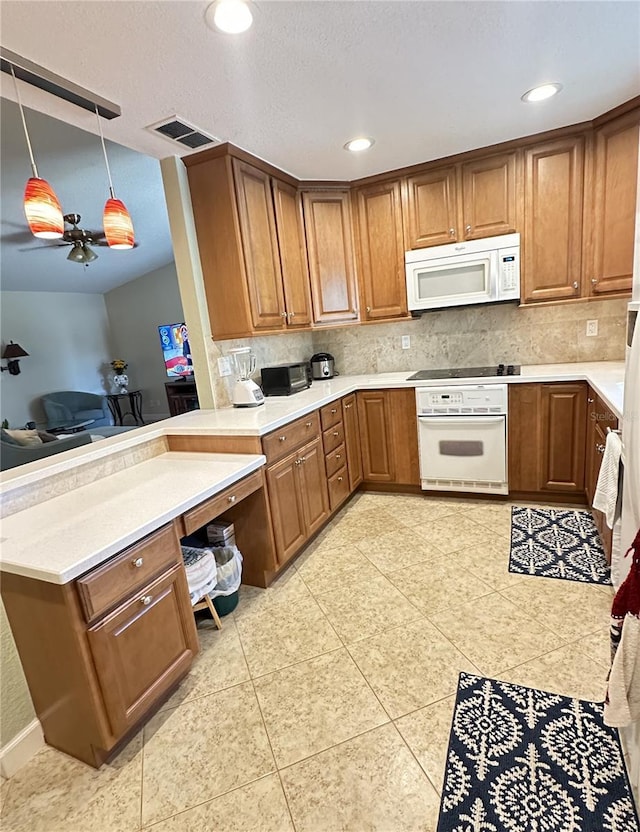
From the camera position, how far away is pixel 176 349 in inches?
299

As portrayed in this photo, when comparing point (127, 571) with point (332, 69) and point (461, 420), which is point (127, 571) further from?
point (461, 420)

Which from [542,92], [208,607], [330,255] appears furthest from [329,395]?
[542,92]

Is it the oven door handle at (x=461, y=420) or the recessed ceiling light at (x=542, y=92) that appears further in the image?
the oven door handle at (x=461, y=420)

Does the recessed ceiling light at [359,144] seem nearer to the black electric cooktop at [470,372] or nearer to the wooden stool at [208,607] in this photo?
the black electric cooktop at [470,372]

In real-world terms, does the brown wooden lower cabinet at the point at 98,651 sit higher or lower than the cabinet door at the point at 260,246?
lower

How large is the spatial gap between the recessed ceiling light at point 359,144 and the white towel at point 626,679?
106 inches

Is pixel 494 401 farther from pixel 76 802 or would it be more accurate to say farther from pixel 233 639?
pixel 76 802

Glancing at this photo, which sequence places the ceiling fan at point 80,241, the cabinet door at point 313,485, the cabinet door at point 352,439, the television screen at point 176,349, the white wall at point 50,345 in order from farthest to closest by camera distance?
the television screen at point 176,349, the white wall at point 50,345, the ceiling fan at point 80,241, the cabinet door at point 352,439, the cabinet door at point 313,485

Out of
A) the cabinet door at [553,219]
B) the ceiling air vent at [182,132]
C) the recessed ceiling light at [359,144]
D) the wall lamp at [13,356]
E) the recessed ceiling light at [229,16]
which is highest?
the recessed ceiling light at [359,144]

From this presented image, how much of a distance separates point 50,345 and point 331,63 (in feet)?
22.7

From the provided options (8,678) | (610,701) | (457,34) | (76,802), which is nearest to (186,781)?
(76,802)

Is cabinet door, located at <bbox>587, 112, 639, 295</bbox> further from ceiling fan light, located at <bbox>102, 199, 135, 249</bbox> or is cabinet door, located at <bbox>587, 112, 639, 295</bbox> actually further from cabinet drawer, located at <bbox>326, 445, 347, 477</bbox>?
ceiling fan light, located at <bbox>102, 199, 135, 249</bbox>

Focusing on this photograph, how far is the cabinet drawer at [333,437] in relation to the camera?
2879 millimetres

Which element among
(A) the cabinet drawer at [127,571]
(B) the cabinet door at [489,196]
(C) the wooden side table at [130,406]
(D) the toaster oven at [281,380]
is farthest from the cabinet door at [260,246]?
(C) the wooden side table at [130,406]
